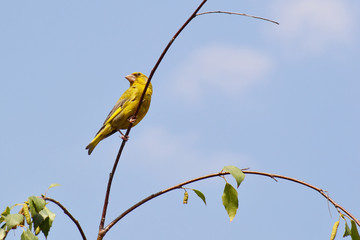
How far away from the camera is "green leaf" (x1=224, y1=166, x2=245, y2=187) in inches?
107

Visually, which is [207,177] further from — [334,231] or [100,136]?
[100,136]

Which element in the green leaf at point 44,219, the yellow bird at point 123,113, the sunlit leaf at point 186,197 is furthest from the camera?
the yellow bird at point 123,113

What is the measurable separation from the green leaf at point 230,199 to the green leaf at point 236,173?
15cm

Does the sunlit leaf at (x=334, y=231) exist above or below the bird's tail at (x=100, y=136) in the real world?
below

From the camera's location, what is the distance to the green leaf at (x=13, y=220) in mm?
2510

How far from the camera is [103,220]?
2758 mm

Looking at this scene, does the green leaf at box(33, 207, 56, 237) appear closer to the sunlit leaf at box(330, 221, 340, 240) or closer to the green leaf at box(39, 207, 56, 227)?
the green leaf at box(39, 207, 56, 227)

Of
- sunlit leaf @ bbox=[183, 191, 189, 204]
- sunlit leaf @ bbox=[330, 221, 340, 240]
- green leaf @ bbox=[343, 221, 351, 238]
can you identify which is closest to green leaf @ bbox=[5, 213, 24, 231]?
sunlit leaf @ bbox=[183, 191, 189, 204]

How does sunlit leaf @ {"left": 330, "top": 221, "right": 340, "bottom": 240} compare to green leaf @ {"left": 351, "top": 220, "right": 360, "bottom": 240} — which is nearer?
sunlit leaf @ {"left": 330, "top": 221, "right": 340, "bottom": 240}

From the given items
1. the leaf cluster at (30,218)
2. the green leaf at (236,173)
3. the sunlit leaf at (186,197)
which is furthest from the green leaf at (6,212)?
the green leaf at (236,173)

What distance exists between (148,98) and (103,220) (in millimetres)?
4882

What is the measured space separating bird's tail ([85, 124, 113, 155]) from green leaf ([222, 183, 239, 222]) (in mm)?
5184

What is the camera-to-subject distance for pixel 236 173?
9.03 feet

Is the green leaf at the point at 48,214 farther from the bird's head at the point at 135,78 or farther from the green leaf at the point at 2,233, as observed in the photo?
the bird's head at the point at 135,78
